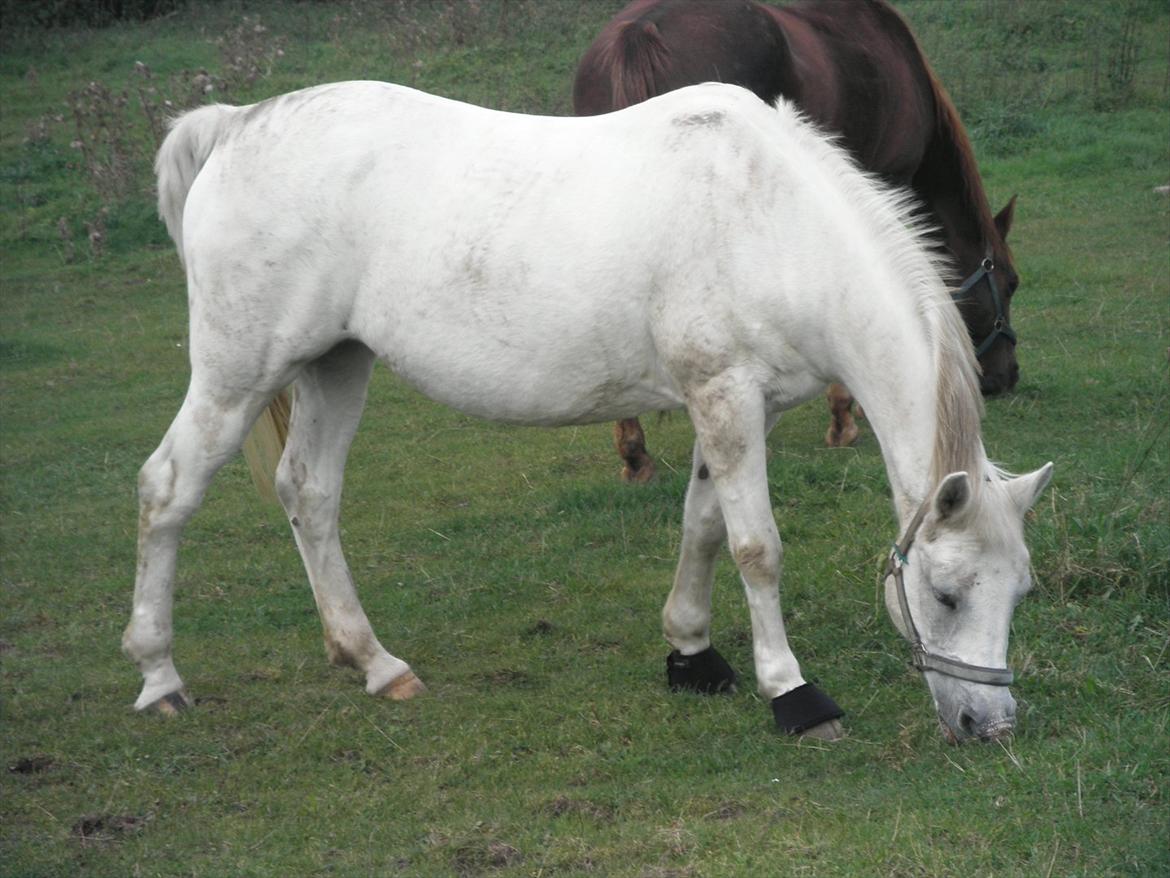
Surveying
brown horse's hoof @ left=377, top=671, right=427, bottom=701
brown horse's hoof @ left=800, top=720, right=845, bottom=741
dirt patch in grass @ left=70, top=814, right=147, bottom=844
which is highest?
brown horse's hoof @ left=800, top=720, right=845, bottom=741

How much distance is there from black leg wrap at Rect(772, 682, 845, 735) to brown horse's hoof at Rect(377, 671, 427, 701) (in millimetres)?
1302

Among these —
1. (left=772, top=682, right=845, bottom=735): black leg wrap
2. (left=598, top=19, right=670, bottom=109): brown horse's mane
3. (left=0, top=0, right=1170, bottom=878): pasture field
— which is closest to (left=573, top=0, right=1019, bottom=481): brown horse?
(left=598, top=19, right=670, bottom=109): brown horse's mane

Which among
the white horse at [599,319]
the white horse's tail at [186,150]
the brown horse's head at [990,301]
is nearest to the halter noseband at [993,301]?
the brown horse's head at [990,301]

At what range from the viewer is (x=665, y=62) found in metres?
5.98

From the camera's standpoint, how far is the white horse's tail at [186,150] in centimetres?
476

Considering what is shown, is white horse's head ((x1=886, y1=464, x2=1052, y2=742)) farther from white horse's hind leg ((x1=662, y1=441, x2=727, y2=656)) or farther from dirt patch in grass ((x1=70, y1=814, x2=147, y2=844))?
dirt patch in grass ((x1=70, y1=814, x2=147, y2=844))

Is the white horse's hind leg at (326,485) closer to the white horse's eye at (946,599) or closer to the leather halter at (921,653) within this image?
the leather halter at (921,653)

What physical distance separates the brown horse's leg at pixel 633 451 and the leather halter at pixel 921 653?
2.85m

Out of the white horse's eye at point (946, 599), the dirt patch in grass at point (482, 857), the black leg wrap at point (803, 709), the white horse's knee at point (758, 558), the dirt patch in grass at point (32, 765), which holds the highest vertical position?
the white horse's eye at point (946, 599)

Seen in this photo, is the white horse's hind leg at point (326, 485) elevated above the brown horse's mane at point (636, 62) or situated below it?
below

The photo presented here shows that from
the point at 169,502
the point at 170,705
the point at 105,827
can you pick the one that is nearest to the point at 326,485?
the point at 169,502

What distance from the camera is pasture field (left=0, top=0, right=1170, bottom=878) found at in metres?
3.46

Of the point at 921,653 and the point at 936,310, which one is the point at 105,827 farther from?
the point at 936,310

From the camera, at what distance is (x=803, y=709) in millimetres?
4062
